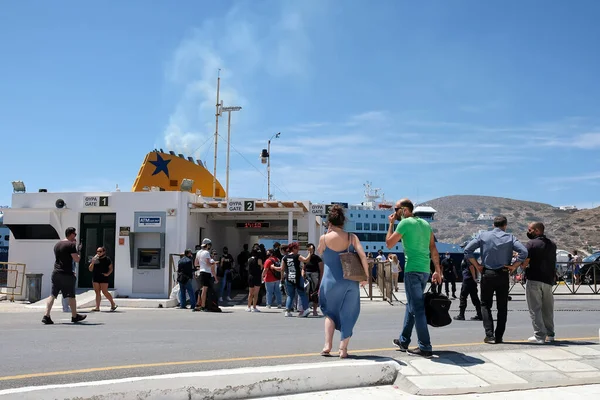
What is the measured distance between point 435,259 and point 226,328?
486 cm

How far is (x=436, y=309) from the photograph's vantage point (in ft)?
20.1

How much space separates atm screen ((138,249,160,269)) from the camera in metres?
18.1

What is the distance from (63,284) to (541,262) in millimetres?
7973

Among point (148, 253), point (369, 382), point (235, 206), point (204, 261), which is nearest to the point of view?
point (369, 382)

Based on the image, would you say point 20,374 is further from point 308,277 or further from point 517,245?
point 308,277

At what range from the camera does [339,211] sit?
6098 millimetres

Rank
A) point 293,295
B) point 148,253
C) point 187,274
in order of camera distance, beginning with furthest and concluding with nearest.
A: point 148,253 < point 187,274 < point 293,295

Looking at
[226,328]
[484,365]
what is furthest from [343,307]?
[226,328]

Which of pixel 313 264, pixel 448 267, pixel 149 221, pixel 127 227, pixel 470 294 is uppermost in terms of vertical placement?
pixel 149 221

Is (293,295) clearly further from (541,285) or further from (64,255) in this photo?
(541,285)

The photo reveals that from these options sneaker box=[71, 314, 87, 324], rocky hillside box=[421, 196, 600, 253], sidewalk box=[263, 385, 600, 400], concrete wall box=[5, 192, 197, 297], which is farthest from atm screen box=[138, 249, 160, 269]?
rocky hillside box=[421, 196, 600, 253]

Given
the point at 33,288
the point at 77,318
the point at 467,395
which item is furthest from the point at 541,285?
the point at 33,288

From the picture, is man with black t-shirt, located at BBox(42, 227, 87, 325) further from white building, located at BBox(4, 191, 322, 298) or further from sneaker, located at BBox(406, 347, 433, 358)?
white building, located at BBox(4, 191, 322, 298)

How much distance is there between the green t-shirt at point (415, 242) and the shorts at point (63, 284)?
6802 millimetres
